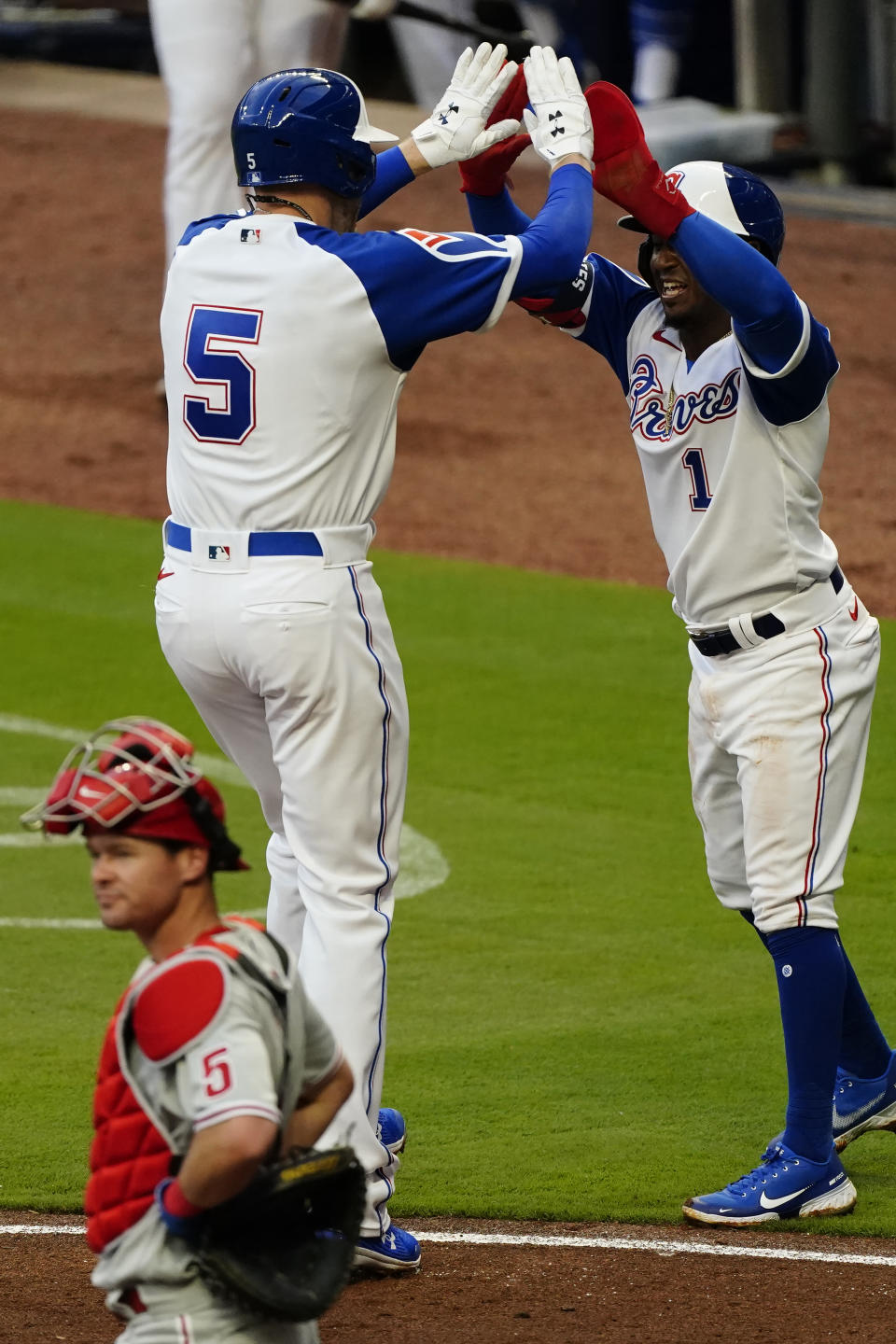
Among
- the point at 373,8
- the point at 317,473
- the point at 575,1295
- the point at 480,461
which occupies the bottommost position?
the point at 480,461

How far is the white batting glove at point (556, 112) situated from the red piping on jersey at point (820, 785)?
1113mm

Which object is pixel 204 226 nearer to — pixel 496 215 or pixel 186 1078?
pixel 496 215

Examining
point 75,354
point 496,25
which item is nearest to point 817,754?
point 75,354

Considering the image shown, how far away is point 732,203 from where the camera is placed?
4492mm

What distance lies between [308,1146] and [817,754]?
184 centimetres

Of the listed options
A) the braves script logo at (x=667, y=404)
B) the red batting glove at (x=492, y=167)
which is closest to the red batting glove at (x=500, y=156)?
the red batting glove at (x=492, y=167)

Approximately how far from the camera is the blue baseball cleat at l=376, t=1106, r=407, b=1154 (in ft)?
14.2

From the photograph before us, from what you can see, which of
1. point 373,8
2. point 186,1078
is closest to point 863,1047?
point 186,1078

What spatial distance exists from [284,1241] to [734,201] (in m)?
2.56

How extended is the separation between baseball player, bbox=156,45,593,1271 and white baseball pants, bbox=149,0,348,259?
6154 mm

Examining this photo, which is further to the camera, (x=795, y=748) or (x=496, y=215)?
(x=496, y=215)

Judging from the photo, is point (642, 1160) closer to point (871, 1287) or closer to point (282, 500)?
point (871, 1287)

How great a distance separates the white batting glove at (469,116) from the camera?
4488 millimetres

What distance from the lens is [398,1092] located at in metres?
5.06
